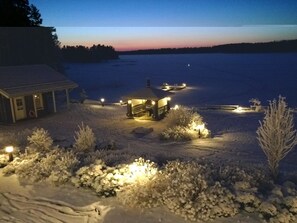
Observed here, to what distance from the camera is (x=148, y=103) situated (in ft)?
82.5

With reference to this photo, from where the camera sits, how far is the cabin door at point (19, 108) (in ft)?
71.9

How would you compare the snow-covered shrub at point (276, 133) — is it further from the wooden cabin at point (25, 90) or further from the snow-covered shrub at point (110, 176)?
the wooden cabin at point (25, 90)

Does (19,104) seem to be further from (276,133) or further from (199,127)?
(276,133)

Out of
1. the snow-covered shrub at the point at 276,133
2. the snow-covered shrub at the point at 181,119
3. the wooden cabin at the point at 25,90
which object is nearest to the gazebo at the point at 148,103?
the snow-covered shrub at the point at 181,119

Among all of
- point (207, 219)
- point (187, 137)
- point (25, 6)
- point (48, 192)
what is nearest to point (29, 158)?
point (48, 192)

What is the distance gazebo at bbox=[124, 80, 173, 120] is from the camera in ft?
73.9

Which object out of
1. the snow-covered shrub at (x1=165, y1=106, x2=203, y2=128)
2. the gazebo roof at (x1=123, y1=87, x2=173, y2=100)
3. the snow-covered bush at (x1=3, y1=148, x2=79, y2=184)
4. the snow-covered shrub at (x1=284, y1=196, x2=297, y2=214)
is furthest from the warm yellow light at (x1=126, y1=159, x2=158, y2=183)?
the gazebo roof at (x1=123, y1=87, x2=173, y2=100)

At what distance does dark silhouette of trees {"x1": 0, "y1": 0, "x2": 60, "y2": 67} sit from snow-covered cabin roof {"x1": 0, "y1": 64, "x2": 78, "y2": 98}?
11.7 meters

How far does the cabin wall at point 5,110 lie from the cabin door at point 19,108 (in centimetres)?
50

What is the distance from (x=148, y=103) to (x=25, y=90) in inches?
382

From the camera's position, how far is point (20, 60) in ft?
122

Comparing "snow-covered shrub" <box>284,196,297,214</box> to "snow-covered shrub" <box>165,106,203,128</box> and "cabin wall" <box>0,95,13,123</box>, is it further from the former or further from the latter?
"cabin wall" <box>0,95,13,123</box>

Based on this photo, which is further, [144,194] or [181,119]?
[181,119]

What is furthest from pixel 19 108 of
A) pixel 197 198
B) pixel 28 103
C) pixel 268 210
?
pixel 268 210
